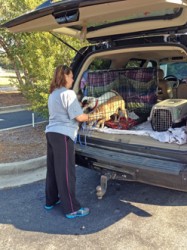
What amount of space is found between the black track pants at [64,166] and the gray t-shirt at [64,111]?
3.0 inches

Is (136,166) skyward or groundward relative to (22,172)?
skyward

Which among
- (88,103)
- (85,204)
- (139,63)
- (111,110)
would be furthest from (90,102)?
(139,63)

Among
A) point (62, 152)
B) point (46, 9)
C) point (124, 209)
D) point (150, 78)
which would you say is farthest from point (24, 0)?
point (124, 209)

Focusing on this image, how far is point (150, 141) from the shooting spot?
11.4ft

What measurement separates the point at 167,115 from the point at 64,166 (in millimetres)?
1383

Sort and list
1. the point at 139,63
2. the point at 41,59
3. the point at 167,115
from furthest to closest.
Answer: the point at 41,59 < the point at 139,63 < the point at 167,115

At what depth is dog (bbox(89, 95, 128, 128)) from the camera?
13.3 feet

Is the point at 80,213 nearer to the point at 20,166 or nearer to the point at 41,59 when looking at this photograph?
the point at 20,166

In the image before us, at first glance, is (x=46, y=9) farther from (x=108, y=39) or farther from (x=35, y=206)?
(x=35, y=206)

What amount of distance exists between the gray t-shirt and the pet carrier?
1.05 m

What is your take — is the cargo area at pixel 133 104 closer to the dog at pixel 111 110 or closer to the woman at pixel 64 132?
the dog at pixel 111 110

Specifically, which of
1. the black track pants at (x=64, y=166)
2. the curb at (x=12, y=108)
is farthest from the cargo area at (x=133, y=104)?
the curb at (x=12, y=108)

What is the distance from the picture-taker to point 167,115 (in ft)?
12.3

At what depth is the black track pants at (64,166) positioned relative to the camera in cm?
337
